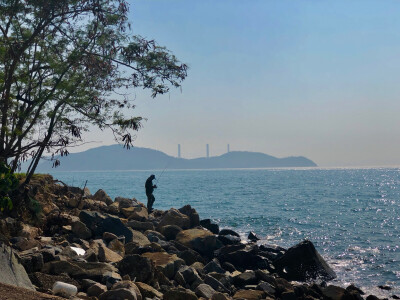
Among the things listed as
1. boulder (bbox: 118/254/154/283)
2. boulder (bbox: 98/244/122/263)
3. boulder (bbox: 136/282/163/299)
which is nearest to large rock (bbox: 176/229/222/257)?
boulder (bbox: 98/244/122/263)

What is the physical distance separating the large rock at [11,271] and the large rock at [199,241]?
9.79 metres

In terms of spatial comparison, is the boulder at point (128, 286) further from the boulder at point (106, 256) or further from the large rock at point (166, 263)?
the large rock at point (166, 263)

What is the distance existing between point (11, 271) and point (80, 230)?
19.5 feet

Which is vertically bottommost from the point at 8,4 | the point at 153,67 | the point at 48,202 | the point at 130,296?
the point at 130,296

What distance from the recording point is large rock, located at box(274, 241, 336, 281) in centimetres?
1966

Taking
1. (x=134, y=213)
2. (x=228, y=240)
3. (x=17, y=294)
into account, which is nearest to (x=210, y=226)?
(x=228, y=240)

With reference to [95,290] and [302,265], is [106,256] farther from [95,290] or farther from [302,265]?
[302,265]

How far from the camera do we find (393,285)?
19656 millimetres

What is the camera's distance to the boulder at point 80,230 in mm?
16375

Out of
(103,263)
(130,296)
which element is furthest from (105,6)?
(130,296)

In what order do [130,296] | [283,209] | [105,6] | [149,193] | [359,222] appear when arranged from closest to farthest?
[130,296]
[105,6]
[149,193]
[359,222]
[283,209]

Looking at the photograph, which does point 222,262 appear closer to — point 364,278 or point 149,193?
point 364,278

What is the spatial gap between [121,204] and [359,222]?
71.8 ft

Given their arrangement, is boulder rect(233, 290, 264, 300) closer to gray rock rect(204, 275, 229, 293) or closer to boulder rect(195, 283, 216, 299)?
gray rock rect(204, 275, 229, 293)
